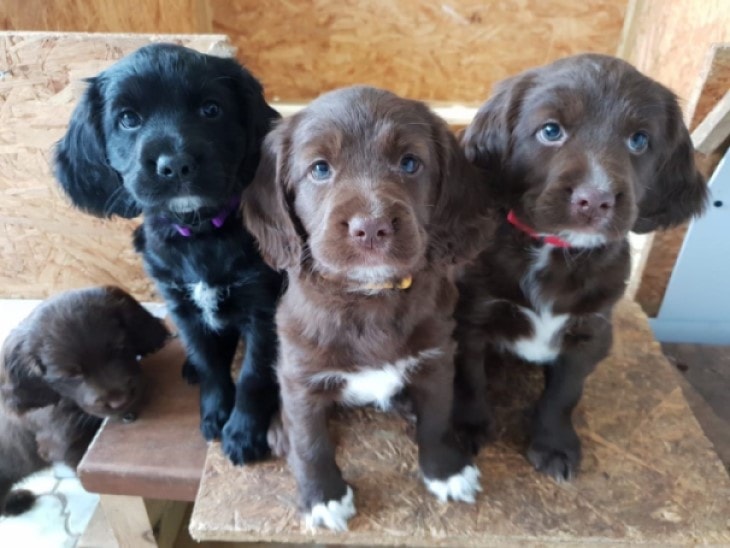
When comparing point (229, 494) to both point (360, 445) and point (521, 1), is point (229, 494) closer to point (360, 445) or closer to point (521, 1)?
point (360, 445)

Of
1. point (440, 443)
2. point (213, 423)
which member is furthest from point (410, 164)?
point (213, 423)

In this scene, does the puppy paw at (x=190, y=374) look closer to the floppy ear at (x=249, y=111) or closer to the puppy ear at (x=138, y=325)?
the puppy ear at (x=138, y=325)

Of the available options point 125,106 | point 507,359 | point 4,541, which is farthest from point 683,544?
point 4,541

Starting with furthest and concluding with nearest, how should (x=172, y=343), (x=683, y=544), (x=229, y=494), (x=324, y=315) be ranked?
(x=172, y=343) → (x=229, y=494) → (x=683, y=544) → (x=324, y=315)

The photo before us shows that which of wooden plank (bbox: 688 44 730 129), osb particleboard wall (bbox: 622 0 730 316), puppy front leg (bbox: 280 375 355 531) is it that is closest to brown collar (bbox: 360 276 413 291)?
puppy front leg (bbox: 280 375 355 531)

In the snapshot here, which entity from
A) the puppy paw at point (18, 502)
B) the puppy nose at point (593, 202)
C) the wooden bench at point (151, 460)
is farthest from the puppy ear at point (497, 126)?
the puppy paw at point (18, 502)

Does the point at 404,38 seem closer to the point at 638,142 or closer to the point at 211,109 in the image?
the point at 211,109
